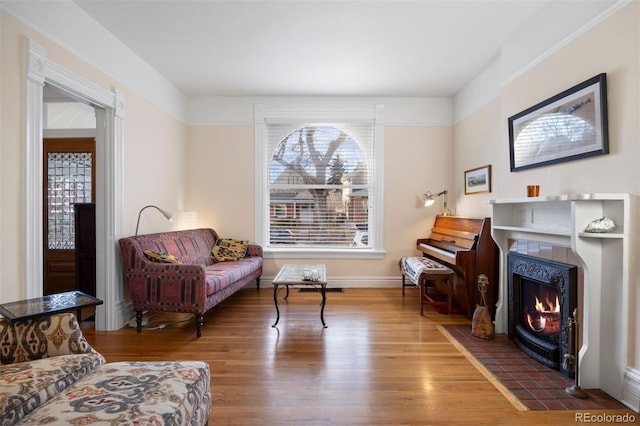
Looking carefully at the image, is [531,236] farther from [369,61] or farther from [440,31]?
[369,61]

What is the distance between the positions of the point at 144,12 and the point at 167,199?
2159 mm

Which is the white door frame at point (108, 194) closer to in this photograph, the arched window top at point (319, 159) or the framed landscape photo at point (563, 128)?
the arched window top at point (319, 159)

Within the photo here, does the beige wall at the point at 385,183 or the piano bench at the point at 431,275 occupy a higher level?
the beige wall at the point at 385,183

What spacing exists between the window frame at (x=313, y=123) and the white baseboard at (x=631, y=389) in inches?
118

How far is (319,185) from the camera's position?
16.0ft

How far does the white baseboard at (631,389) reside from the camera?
1839 mm

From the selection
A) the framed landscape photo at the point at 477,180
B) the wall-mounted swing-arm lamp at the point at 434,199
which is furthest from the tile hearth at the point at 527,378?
the wall-mounted swing-arm lamp at the point at 434,199

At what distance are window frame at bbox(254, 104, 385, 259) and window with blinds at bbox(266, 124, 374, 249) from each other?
0.35 feet

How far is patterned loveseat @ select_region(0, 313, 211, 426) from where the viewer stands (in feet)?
3.54

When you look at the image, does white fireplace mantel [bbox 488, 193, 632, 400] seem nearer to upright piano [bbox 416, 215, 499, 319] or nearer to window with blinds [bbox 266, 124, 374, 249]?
upright piano [bbox 416, 215, 499, 319]

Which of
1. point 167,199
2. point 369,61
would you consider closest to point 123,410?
point 167,199

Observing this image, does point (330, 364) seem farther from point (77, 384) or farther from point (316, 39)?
point (316, 39)

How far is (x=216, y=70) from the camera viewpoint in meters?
3.84

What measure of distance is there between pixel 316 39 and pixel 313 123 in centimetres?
172
